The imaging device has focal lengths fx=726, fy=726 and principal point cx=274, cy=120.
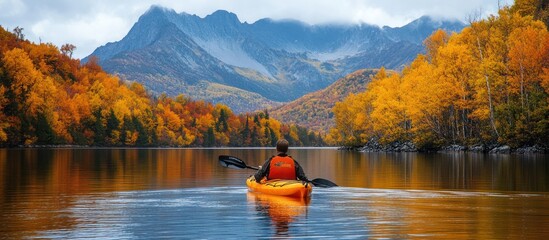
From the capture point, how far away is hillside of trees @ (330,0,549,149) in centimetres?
8578

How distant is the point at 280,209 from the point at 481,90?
74.1 meters

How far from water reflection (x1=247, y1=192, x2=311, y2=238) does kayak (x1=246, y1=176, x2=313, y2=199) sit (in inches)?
9.1

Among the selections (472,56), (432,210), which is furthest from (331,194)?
(472,56)

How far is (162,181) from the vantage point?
41344mm

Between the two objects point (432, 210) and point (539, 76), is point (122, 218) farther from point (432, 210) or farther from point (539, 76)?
point (539, 76)

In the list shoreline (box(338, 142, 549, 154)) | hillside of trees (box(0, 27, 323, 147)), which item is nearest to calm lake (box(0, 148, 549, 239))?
shoreline (box(338, 142, 549, 154))

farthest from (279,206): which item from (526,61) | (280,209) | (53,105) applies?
(53,105)

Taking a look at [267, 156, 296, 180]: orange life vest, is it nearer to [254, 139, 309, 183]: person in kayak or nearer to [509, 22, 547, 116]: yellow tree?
[254, 139, 309, 183]: person in kayak

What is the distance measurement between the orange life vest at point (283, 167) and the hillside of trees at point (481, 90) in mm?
57744

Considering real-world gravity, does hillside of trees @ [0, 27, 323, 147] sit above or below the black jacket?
above

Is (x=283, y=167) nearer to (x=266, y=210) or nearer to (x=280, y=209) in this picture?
(x=280, y=209)

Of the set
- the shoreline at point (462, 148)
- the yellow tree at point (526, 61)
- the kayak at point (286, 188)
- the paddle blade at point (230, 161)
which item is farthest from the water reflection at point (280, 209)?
the yellow tree at point (526, 61)

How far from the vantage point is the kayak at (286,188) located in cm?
2817

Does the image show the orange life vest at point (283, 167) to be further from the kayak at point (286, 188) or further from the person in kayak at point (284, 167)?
the kayak at point (286, 188)
